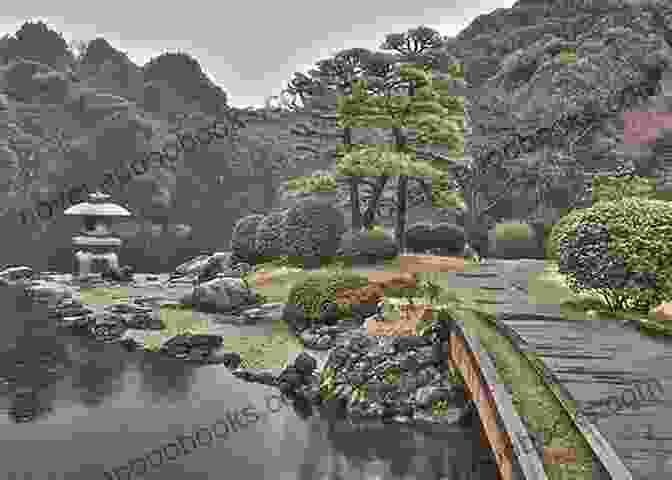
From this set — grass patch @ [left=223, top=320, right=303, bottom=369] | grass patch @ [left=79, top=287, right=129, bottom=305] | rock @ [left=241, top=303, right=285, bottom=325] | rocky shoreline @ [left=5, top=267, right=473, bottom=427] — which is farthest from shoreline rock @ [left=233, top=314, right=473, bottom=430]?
grass patch @ [left=79, top=287, right=129, bottom=305]

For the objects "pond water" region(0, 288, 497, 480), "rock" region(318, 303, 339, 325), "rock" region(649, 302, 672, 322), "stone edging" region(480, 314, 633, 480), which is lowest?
"pond water" region(0, 288, 497, 480)

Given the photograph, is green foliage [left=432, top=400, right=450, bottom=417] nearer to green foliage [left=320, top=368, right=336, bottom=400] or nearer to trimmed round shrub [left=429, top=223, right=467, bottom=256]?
green foliage [left=320, top=368, right=336, bottom=400]

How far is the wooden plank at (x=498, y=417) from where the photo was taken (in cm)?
592

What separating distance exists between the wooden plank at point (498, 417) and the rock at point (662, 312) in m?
4.80

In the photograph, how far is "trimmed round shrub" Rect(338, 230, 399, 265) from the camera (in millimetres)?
22875

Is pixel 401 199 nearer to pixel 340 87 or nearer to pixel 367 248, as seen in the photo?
pixel 367 248

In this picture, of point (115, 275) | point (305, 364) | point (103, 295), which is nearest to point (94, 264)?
point (115, 275)

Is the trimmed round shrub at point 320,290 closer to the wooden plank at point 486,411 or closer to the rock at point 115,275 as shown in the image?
the wooden plank at point 486,411

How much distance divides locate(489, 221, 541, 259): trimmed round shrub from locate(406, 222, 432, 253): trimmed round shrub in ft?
15.3

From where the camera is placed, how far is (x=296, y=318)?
16.6 metres

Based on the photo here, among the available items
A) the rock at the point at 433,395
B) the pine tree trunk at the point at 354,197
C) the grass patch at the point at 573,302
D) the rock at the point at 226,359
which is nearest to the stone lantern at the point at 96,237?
the pine tree trunk at the point at 354,197

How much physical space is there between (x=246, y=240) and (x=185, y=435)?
17898 mm

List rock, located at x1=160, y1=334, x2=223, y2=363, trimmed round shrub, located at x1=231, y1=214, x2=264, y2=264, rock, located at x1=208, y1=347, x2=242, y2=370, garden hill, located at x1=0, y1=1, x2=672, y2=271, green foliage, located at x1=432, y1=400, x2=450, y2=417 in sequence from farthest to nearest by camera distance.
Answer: garden hill, located at x1=0, y1=1, x2=672, y2=271 → trimmed round shrub, located at x1=231, y1=214, x2=264, y2=264 → rock, located at x1=160, y1=334, x2=223, y2=363 → rock, located at x1=208, y1=347, x2=242, y2=370 → green foliage, located at x1=432, y1=400, x2=450, y2=417

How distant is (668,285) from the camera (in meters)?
12.6
